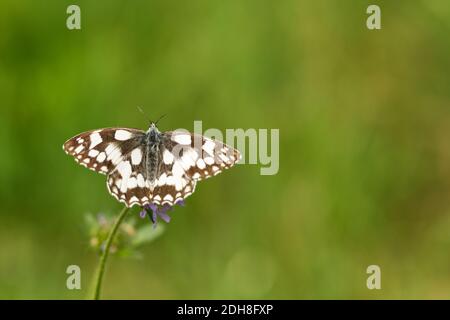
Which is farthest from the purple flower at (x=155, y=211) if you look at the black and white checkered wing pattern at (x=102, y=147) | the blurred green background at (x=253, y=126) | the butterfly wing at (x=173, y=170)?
the blurred green background at (x=253, y=126)

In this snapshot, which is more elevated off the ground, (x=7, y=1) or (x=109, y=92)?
(x=7, y=1)

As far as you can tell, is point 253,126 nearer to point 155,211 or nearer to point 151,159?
point 151,159

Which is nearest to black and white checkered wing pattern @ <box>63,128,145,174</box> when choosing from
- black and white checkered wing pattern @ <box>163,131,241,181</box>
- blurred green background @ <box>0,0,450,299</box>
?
black and white checkered wing pattern @ <box>163,131,241,181</box>

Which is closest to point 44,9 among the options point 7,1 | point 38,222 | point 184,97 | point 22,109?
point 7,1

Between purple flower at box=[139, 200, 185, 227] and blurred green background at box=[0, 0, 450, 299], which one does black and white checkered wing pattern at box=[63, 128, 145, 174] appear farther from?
blurred green background at box=[0, 0, 450, 299]

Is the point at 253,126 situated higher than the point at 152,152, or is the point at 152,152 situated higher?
the point at 253,126

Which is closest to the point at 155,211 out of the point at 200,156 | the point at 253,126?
the point at 200,156

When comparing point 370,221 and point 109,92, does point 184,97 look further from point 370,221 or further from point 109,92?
point 370,221

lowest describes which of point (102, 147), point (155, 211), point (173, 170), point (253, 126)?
point (155, 211)
